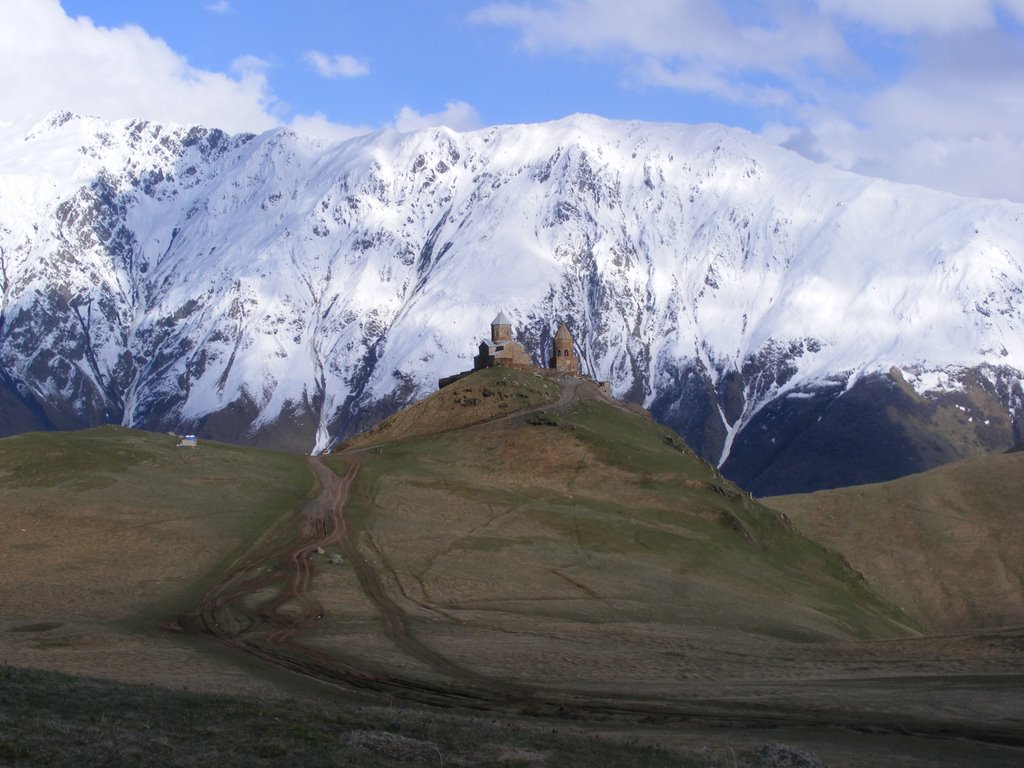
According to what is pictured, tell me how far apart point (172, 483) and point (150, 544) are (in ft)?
53.9

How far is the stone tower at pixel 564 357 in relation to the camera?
526 feet

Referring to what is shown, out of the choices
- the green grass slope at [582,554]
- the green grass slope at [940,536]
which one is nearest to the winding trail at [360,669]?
the green grass slope at [582,554]

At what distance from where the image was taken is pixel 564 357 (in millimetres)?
164750

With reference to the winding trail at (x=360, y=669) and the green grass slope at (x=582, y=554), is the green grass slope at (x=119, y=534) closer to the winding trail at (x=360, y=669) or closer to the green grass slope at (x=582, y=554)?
the winding trail at (x=360, y=669)

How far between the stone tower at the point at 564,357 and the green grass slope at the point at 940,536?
111ft

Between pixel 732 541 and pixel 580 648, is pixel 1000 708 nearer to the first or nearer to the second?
pixel 580 648

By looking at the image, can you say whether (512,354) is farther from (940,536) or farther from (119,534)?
(119,534)

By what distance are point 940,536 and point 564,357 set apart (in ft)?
180

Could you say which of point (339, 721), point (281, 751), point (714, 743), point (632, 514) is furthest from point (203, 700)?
point (632, 514)

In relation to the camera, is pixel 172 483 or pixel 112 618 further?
pixel 172 483

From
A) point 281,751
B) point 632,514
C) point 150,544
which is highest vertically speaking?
point 632,514

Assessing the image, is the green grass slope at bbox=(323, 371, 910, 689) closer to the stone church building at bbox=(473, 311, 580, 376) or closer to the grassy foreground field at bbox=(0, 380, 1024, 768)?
the grassy foreground field at bbox=(0, 380, 1024, 768)

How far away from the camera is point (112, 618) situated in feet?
196

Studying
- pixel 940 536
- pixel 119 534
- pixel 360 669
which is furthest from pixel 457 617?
pixel 940 536
